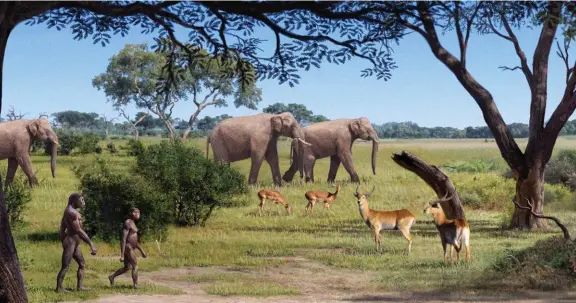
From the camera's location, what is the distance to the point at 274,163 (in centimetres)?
3012

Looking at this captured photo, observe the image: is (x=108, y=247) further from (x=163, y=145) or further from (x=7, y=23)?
(x=7, y=23)

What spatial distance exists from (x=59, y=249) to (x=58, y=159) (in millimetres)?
28553

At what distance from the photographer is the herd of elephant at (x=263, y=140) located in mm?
29453

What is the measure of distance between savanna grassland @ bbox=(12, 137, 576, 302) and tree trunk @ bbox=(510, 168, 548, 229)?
41 centimetres

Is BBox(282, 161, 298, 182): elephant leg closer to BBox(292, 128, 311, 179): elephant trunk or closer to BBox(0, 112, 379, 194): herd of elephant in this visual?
BBox(0, 112, 379, 194): herd of elephant

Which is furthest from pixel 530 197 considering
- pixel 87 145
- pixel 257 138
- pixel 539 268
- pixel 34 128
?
pixel 87 145

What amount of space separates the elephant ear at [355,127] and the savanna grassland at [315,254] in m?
5.64

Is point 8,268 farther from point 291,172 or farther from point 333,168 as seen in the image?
point 333,168

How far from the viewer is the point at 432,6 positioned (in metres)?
10.5

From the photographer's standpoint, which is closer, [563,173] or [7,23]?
[7,23]

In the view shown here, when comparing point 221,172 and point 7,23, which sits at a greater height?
point 7,23

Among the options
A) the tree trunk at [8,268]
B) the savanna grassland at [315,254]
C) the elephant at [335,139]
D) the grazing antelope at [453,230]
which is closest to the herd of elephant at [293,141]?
the elephant at [335,139]

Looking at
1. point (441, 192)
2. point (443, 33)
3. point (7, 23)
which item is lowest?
point (441, 192)

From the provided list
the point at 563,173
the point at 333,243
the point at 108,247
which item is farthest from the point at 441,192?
Result: the point at 563,173
